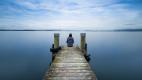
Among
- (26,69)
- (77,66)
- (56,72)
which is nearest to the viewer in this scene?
(56,72)

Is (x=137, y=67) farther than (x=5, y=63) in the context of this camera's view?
No

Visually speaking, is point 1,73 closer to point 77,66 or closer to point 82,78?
point 77,66

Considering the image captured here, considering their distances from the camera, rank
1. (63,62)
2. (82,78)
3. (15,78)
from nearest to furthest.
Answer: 1. (82,78)
2. (63,62)
3. (15,78)

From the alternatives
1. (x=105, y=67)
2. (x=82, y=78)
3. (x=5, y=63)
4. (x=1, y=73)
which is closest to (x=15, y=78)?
(x=1, y=73)

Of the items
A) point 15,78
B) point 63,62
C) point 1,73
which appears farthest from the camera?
point 1,73

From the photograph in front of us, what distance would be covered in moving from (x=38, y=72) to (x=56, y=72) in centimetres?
1582

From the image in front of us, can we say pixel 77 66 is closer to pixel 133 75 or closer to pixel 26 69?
pixel 133 75

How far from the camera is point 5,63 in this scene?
Answer: 27688 millimetres

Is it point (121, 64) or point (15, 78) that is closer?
point (15, 78)

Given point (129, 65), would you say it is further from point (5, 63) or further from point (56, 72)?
point (56, 72)

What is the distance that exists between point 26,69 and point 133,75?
14072 mm

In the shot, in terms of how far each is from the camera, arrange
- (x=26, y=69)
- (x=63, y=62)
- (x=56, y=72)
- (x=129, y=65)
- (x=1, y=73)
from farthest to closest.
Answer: (x=129, y=65) → (x=26, y=69) → (x=1, y=73) → (x=63, y=62) → (x=56, y=72)

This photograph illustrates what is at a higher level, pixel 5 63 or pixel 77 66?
pixel 77 66

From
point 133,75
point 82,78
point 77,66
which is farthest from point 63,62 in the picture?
point 133,75
